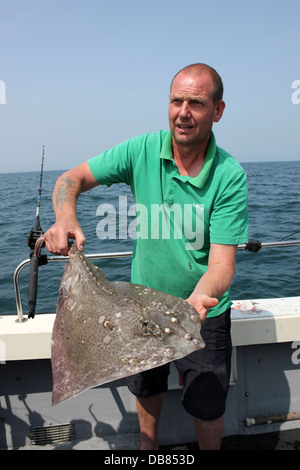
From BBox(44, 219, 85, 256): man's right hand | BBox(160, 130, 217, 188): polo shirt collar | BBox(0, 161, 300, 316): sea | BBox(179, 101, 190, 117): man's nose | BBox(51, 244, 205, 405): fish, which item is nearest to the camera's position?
BBox(51, 244, 205, 405): fish

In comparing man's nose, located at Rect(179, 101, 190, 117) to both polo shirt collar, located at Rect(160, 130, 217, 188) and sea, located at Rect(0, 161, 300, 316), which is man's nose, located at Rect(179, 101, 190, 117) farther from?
sea, located at Rect(0, 161, 300, 316)

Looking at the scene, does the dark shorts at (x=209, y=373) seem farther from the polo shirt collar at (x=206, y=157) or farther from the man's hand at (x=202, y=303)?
the polo shirt collar at (x=206, y=157)

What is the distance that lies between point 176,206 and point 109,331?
1.05 m

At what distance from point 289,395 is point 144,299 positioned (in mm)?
2325

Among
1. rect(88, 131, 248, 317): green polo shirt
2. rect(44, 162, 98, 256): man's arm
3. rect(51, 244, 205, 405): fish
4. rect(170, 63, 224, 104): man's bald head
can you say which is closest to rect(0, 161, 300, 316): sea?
rect(88, 131, 248, 317): green polo shirt

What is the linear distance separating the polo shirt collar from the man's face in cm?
11


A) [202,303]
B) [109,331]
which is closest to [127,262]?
[202,303]

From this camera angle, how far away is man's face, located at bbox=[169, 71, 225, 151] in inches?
92.8

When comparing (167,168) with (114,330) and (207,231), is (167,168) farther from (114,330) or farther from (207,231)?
(114,330)

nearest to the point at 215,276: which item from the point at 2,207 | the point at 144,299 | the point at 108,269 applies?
the point at 144,299

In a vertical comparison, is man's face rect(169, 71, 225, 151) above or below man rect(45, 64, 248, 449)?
above

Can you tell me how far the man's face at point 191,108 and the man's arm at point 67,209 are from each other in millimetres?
740

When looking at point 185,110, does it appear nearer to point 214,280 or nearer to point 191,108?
point 191,108

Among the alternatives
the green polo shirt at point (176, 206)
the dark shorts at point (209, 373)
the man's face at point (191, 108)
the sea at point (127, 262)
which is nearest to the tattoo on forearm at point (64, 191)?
the green polo shirt at point (176, 206)
